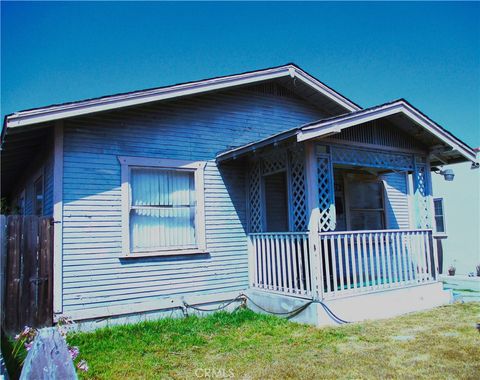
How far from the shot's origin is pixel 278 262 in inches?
291

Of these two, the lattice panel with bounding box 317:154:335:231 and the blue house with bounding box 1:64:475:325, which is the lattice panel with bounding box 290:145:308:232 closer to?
the blue house with bounding box 1:64:475:325

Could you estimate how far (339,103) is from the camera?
32.2 ft

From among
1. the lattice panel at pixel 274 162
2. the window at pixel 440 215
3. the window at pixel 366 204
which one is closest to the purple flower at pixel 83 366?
the lattice panel at pixel 274 162

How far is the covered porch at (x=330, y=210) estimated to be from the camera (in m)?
6.72

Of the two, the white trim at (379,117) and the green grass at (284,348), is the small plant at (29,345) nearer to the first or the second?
the green grass at (284,348)

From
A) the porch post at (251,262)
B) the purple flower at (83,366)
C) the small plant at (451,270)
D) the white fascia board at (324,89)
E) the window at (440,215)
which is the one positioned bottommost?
the small plant at (451,270)

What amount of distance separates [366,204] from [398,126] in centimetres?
301

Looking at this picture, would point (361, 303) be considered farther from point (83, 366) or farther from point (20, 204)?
point (20, 204)

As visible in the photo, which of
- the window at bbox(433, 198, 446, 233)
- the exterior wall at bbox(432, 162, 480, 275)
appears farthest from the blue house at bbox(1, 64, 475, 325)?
the window at bbox(433, 198, 446, 233)

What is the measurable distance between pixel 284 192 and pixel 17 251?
222 inches

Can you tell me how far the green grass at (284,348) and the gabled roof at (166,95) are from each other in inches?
142

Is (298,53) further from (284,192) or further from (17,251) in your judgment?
(17,251)

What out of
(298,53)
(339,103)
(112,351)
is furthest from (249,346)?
(298,53)

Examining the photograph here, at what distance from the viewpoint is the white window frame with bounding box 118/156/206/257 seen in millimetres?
7051
